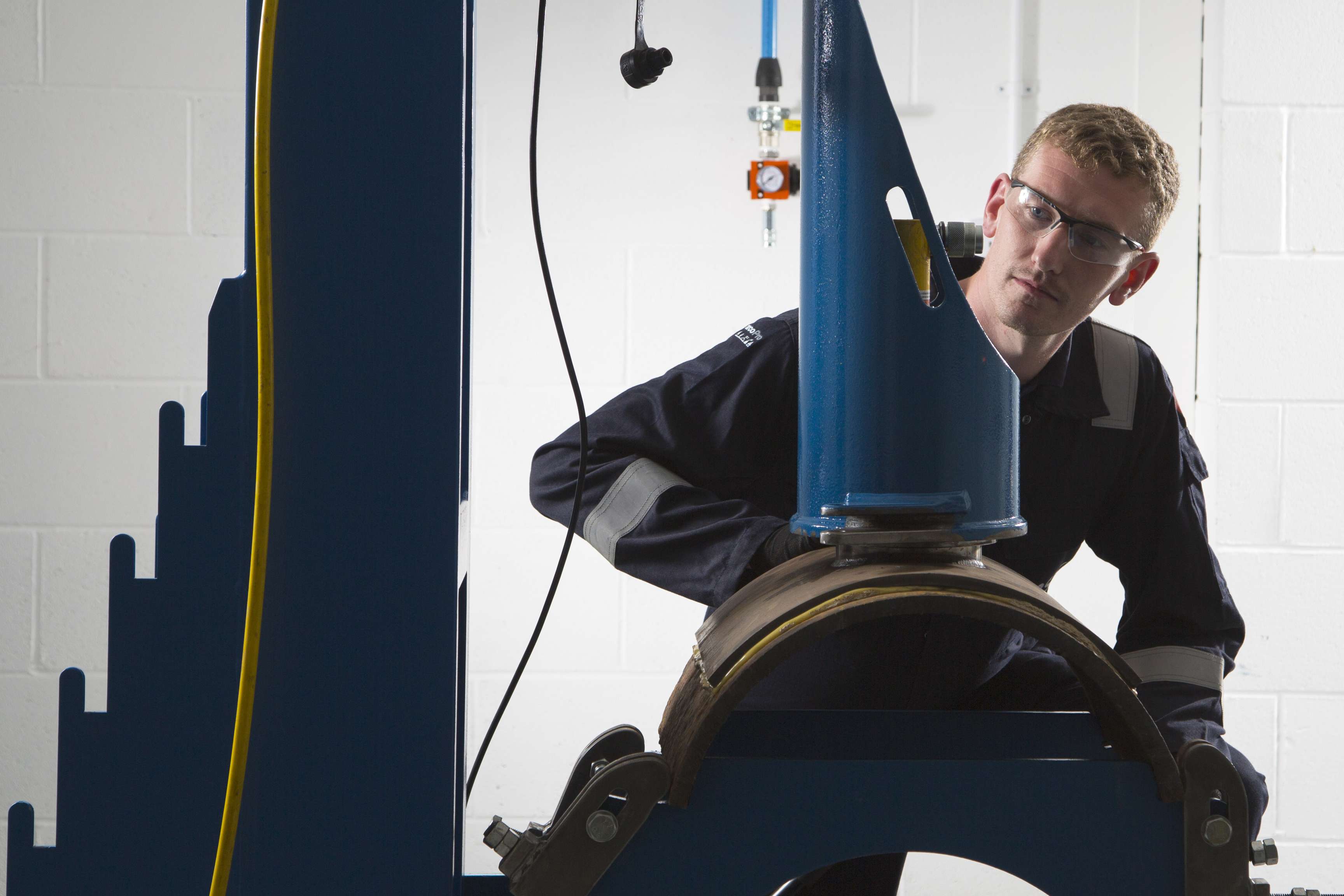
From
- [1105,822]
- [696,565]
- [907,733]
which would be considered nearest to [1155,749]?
[1105,822]

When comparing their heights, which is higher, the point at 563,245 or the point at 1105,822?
the point at 563,245

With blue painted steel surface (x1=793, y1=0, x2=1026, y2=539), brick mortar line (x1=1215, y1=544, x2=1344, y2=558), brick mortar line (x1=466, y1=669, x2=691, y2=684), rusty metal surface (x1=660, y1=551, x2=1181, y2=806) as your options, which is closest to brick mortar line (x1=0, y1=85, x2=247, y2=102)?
brick mortar line (x1=466, y1=669, x2=691, y2=684)

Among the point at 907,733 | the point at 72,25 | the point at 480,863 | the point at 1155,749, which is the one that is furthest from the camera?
the point at 480,863

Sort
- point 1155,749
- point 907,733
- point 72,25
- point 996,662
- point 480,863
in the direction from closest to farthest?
1. point 1155,749
2. point 907,733
3. point 996,662
4. point 72,25
5. point 480,863

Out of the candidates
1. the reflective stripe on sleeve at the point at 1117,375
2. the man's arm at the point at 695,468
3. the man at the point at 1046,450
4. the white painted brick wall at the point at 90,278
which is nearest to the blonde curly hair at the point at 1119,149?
the man at the point at 1046,450

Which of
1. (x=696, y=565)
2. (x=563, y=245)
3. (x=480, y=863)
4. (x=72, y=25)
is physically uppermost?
(x=72, y=25)

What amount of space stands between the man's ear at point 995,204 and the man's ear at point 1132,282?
159 millimetres

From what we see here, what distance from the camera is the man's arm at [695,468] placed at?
0.81 metres

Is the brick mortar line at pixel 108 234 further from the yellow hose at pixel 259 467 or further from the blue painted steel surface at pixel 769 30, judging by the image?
the yellow hose at pixel 259 467

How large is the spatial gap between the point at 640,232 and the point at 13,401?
1.07 metres

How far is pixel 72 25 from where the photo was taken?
174cm

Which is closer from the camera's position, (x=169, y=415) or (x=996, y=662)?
(x=169, y=415)

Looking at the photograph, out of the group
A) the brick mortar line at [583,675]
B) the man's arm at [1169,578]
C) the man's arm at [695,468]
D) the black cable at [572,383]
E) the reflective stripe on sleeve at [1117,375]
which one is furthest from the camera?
the brick mortar line at [583,675]

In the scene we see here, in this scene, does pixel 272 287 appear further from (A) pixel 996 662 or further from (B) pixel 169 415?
(A) pixel 996 662
